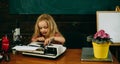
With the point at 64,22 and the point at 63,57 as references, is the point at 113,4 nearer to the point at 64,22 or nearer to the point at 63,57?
the point at 64,22

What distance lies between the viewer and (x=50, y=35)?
119 inches

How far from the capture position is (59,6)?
3.55m

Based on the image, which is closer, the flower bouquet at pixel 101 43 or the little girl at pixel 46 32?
the flower bouquet at pixel 101 43

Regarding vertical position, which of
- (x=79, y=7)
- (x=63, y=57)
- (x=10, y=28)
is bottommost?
(x=63, y=57)

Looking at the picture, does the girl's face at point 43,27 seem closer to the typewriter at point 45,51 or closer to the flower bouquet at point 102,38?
the typewriter at point 45,51

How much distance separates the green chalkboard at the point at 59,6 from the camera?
3482mm

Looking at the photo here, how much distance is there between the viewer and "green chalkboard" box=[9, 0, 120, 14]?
3482mm

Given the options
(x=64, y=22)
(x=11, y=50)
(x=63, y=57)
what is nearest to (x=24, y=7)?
(x=64, y=22)

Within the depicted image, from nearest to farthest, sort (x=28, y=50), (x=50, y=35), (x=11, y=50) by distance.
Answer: (x=28, y=50) < (x=11, y=50) < (x=50, y=35)

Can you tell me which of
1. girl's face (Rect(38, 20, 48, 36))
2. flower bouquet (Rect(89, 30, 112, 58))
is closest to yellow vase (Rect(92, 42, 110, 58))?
flower bouquet (Rect(89, 30, 112, 58))

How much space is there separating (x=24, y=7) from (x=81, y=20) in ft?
2.81

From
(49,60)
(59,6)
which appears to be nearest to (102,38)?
(49,60)

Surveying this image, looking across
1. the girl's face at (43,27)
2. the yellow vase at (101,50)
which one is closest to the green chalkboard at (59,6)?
the girl's face at (43,27)

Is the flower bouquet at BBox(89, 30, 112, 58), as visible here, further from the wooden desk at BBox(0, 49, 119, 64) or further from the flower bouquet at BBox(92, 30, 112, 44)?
the wooden desk at BBox(0, 49, 119, 64)
